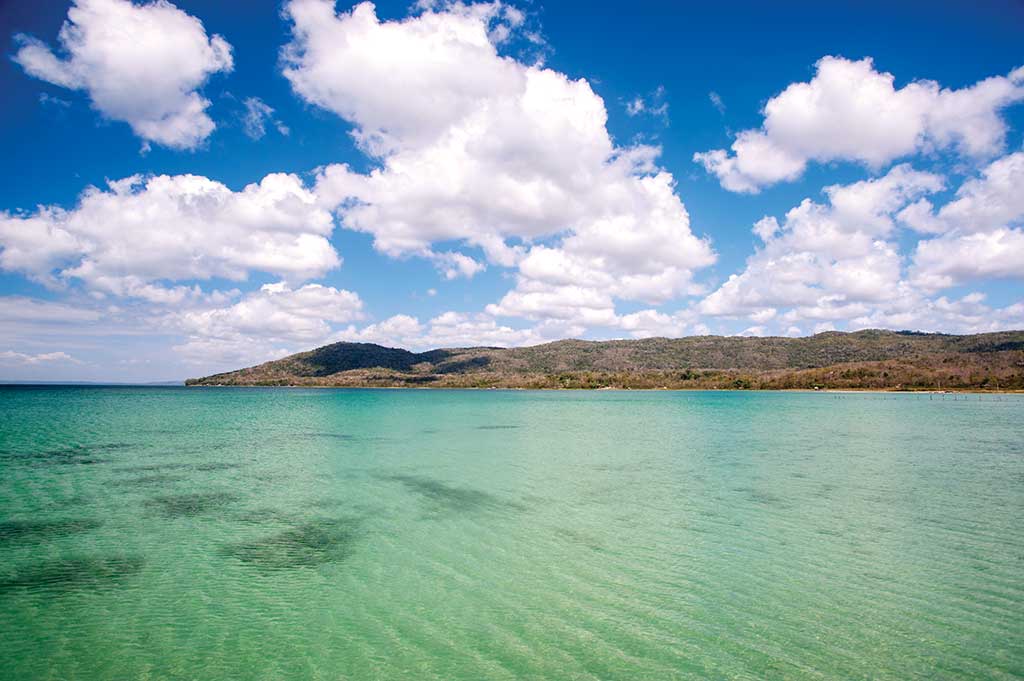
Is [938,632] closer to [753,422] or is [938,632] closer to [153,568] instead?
[153,568]

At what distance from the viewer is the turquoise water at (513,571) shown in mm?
9656

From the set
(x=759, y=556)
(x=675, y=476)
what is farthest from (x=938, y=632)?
(x=675, y=476)

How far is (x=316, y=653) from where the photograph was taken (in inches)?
390

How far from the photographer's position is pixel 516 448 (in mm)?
41344

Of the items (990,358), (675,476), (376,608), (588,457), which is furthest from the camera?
(990,358)

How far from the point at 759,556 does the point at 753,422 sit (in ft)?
185

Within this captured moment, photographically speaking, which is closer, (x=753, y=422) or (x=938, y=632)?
(x=938, y=632)

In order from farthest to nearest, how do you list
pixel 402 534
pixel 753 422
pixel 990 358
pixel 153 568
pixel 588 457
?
pixel 990 358
pixel 753 422
pixel 588 457
pixel 402 534
pixel 153 568

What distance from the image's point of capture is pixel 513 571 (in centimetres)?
1417

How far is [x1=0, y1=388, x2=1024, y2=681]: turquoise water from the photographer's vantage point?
9.66m

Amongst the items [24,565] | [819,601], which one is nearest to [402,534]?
[24,565]

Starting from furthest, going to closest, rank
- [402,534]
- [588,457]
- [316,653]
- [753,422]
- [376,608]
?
1. [753,422]
2. [588,457]
3. [402,534]
4. [376,608]
5. [316,653]

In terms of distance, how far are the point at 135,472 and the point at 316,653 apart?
86.8 feet

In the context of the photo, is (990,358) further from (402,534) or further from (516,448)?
(402,534)
